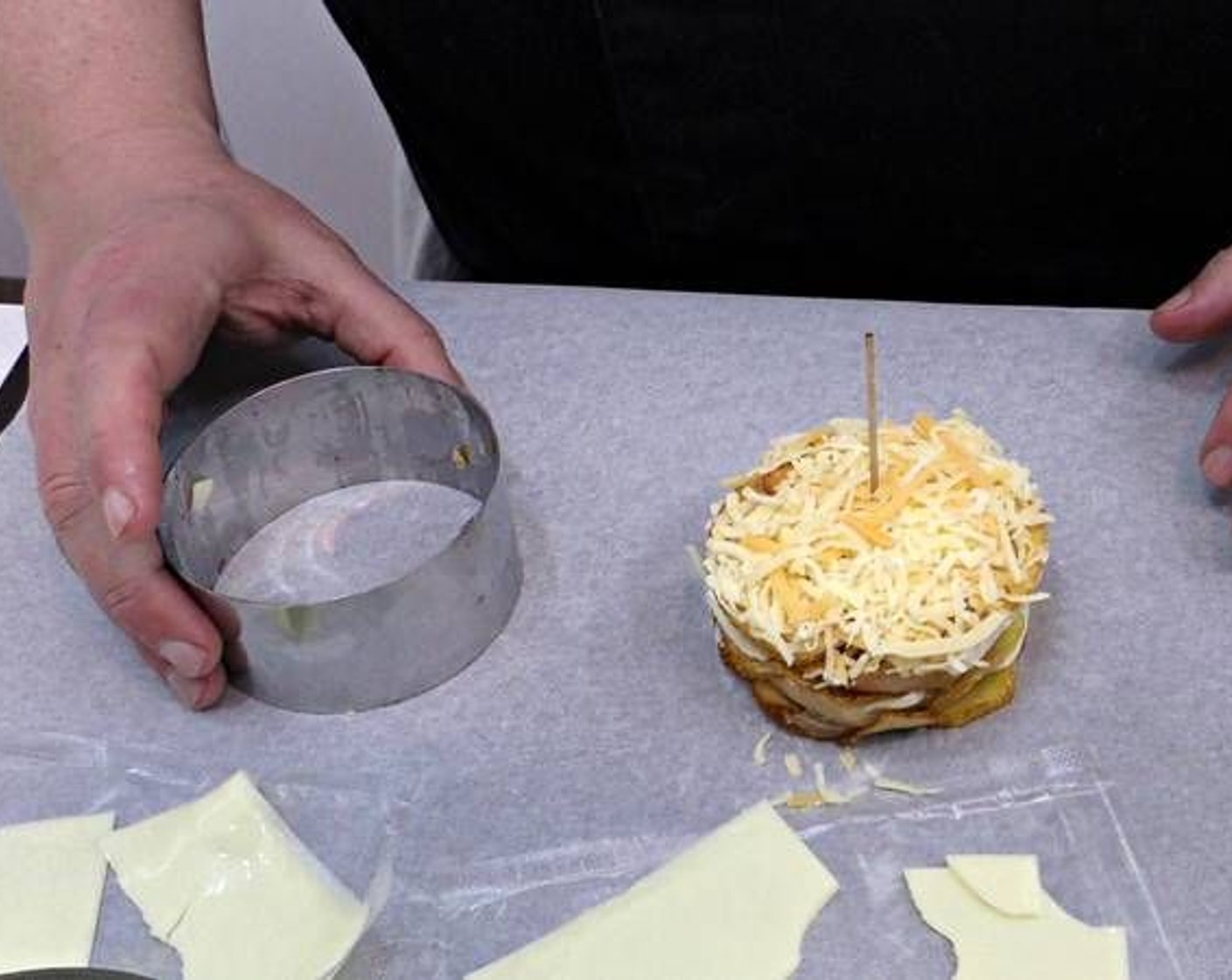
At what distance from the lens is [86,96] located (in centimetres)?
117

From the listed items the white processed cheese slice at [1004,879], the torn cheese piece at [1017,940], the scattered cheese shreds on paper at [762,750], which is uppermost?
the scattered cheese shreds on paper at [762,750]

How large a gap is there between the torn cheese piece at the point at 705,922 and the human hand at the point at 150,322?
27cm

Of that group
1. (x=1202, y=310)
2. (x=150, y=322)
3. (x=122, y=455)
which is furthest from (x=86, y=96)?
(x=1202, y=310)

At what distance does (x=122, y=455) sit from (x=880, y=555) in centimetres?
43

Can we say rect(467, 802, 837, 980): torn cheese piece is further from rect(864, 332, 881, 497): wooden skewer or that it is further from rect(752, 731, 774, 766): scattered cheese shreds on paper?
rect(864, 332, 881, 497): wooden skewer

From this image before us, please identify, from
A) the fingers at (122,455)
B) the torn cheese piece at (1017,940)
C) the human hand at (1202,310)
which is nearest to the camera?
the torn cheese piece at (1017,940)

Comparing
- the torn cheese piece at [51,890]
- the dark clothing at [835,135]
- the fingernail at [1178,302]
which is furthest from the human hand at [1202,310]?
the torn cheese piece at [51,890]

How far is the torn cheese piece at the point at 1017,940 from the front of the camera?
84cm

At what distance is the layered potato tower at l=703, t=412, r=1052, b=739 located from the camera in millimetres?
884

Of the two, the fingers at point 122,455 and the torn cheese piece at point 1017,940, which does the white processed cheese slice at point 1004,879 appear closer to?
the torn cheese piece at point 1017,940

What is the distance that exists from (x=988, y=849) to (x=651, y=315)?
49 cm

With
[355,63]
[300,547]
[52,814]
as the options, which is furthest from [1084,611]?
[355,63]

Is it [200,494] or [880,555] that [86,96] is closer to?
[200,494]

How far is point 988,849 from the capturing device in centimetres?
90
